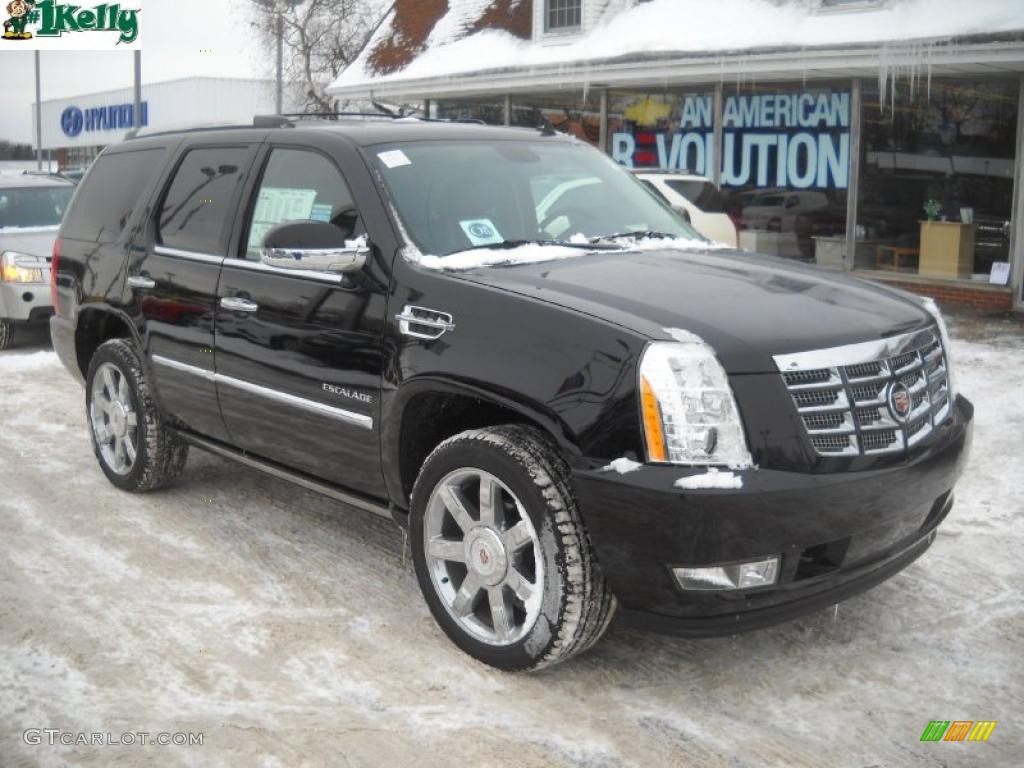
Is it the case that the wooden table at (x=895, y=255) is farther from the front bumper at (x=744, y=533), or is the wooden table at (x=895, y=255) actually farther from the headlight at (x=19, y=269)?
the front bumper at (x=744, y=533)

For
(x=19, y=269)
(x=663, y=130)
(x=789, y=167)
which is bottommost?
(x=19, y=269)

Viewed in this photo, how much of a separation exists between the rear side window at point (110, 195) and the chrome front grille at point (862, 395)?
3.67m

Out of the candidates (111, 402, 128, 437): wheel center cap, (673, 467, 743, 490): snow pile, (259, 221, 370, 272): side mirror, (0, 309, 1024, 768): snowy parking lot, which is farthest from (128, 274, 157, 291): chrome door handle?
(673, 467, 743, 490): snow pile

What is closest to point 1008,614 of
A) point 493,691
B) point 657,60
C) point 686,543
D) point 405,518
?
point 686,543

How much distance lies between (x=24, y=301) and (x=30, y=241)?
78cm

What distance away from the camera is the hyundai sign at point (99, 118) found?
56.6 metres

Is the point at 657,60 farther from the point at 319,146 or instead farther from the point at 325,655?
the point at 325,655

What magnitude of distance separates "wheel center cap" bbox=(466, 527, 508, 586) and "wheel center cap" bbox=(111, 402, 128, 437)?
2745 millimetres

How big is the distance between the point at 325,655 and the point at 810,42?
11607 millimetres

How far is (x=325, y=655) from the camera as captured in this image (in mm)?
3928

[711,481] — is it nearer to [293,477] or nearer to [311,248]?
[311,248]

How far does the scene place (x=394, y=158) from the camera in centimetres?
443

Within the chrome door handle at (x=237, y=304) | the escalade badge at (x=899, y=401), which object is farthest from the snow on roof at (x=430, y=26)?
the escalade badge at (x=899, y=401)

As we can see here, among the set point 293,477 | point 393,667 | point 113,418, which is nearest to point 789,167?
point 113,418
